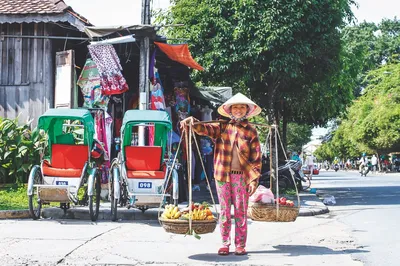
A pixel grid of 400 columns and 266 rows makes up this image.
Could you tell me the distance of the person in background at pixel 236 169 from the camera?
24.4ft

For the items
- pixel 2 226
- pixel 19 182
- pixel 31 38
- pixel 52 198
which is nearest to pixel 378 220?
pixel 52 198

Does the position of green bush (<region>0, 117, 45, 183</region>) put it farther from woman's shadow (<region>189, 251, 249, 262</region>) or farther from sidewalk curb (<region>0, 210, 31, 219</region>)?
woman's shadow (<region>189, 251, 249, 262</region>)

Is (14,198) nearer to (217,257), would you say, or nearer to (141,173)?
(141,173)

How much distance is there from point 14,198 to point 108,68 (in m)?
3.76

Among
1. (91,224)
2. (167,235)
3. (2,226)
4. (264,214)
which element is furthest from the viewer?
(91,224)

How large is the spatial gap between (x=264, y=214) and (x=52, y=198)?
4.43 metres

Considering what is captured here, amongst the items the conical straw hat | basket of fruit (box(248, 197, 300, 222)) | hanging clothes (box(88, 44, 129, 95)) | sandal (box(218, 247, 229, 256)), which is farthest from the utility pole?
sandal (box(218, 247, 229, 256))

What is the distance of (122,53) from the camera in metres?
15.7

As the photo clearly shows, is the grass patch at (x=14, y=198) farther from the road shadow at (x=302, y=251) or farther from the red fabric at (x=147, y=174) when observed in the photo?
the road shadow at (x=302, y=251)

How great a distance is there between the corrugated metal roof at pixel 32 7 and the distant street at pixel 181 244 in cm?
638

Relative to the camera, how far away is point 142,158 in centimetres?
1127

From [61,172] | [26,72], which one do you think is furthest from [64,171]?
[26,72]

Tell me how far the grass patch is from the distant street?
1547 mm

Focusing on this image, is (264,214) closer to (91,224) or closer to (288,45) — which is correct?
(91,224)
